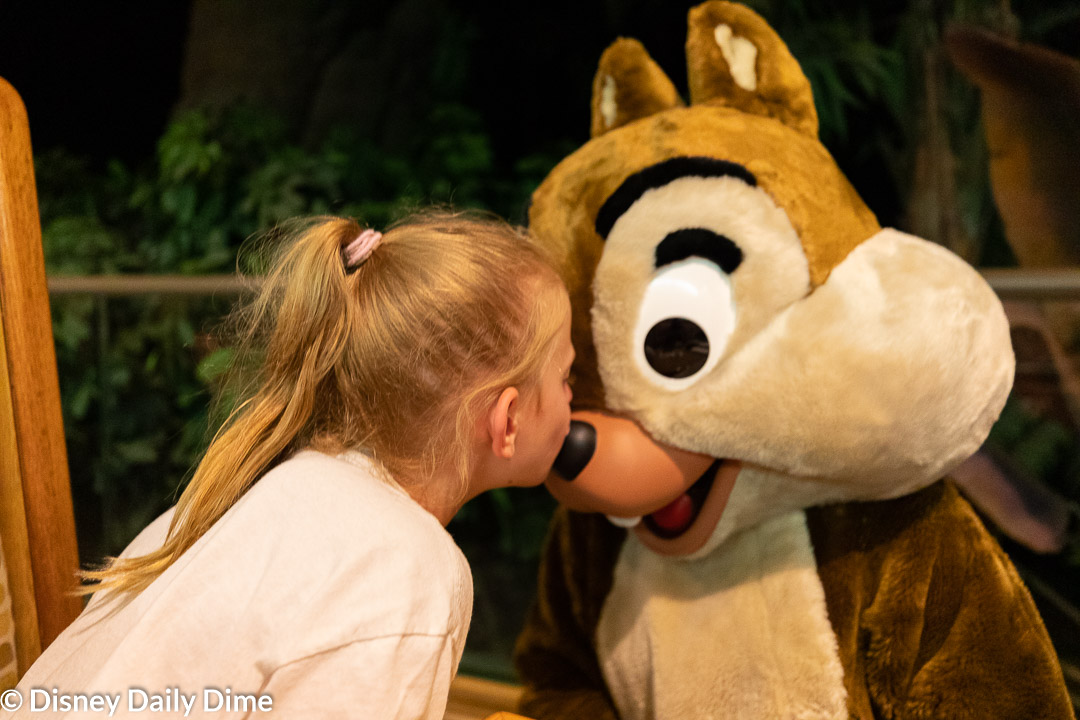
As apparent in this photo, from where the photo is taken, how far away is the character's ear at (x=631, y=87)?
975mm

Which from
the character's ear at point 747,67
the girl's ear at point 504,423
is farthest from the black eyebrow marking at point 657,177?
the girl's ear at point 504,423

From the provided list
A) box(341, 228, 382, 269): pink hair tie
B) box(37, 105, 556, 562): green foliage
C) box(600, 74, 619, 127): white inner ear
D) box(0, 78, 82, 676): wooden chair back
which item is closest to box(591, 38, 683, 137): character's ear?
box(600, 74, 619, 127): white inner ear

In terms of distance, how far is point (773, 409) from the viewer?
2.59 feet

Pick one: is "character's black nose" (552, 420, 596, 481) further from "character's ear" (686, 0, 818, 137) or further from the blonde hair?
"character's ear" (686, 0, 818, 137)

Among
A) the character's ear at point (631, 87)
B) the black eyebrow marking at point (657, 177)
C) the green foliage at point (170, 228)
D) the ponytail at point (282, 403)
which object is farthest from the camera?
the green foliage at point (170, 228)

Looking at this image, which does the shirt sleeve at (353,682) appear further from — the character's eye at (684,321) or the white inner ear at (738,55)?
the white inner ear at (738,55)

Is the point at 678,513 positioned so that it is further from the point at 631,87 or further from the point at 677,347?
the point at 631,87

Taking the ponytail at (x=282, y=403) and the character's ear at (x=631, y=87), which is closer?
the ponytail at (x=282, y=403)

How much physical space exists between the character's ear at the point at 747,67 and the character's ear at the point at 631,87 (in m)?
0.05

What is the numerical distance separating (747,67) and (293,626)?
0.76 m

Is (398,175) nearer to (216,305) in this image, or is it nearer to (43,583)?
(216,305)

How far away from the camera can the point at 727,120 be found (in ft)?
2.94

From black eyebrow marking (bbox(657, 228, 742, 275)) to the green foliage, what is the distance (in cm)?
110

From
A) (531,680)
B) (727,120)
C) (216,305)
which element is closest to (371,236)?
(727,120)
